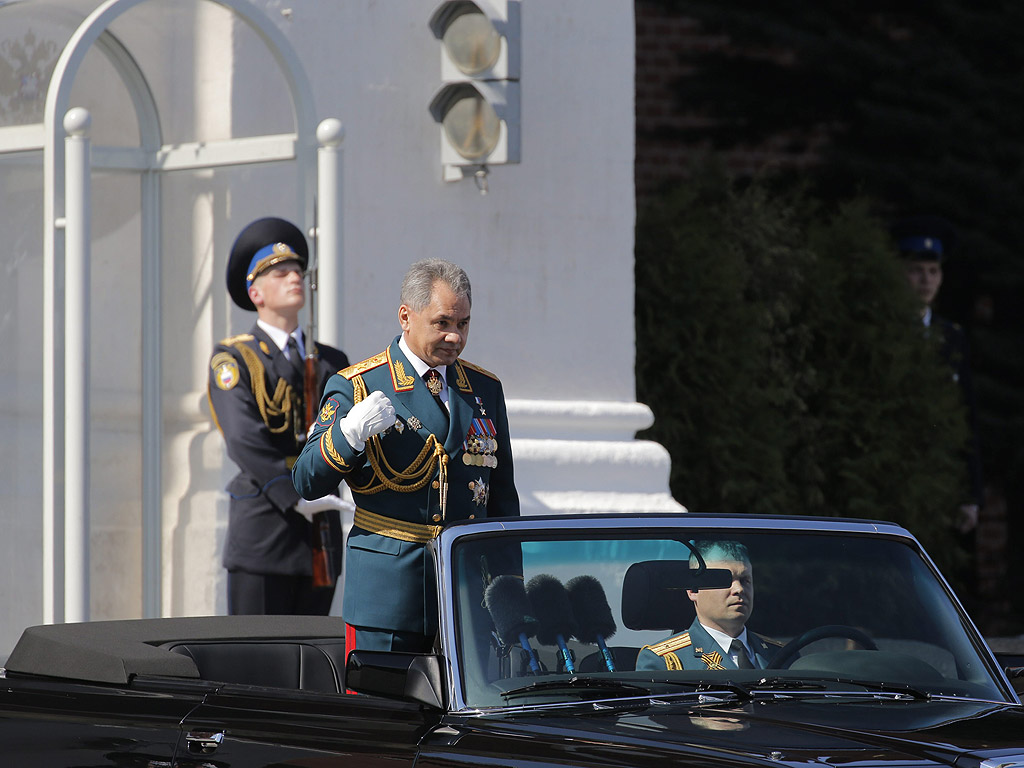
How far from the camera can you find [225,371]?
6.57m

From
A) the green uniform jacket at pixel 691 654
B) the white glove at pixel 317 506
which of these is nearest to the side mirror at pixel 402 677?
the green uniform jacket at pixel 691 654

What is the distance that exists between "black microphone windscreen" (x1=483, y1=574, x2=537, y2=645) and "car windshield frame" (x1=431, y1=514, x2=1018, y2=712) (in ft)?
0.05

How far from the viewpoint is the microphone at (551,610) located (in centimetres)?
362

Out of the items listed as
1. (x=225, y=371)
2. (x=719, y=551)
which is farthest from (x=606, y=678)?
(x=225, y=371)

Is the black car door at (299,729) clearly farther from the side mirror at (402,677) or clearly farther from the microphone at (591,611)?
the microphone at (591,611)

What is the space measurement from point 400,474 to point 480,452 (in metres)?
0.25

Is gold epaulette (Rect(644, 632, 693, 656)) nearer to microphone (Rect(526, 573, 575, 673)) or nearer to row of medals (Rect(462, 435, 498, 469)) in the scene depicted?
microphone (Rect(526, 573, 575, 673))

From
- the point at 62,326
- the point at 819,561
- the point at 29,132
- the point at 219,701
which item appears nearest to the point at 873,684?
the point at 819,561

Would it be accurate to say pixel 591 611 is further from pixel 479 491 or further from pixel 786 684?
pixel 479 491

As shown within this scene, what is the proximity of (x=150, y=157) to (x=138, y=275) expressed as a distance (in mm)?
497

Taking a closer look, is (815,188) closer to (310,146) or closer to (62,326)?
(310,146)

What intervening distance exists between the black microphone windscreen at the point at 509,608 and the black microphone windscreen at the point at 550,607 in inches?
0.7

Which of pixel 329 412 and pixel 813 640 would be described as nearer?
pixel 813 640

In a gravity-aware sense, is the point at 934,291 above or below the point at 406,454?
above
